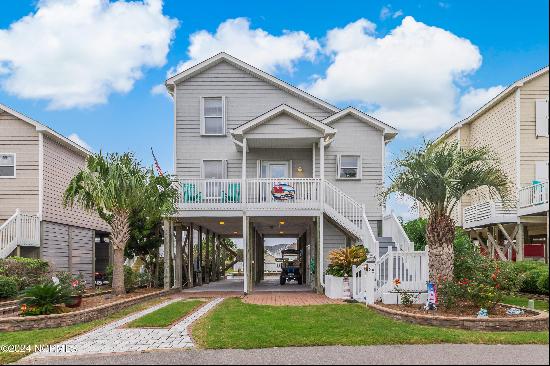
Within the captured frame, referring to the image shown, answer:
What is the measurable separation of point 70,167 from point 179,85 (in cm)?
771

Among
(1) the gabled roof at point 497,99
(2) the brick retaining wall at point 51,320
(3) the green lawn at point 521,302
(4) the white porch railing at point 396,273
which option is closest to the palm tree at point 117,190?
(2) the brick retaining wall at point 51,320

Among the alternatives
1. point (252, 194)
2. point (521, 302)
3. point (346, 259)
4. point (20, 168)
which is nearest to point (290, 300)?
point (346, 259)

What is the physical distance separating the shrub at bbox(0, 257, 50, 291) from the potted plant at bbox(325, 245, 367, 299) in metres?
8.76

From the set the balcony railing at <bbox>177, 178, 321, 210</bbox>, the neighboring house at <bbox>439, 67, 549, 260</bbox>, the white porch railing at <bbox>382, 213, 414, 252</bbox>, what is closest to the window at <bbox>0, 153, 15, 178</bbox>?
the balcony railing at <bbox>177, 178, 321, 210</bbox>

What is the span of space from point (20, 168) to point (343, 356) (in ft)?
64.8

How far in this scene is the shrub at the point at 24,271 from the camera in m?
18.4

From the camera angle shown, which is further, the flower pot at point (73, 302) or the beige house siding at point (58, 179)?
the beige house siding at point (58, 179)

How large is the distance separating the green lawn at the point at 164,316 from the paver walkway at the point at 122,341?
31 cm

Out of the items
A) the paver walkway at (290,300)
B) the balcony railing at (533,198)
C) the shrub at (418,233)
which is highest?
the balcony railing at (533,198)

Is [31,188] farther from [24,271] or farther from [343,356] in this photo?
[343,356]

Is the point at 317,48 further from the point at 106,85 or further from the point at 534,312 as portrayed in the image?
the point at 106,85

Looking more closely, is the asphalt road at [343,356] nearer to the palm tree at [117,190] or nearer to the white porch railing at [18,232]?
the palm tree at [117,190]

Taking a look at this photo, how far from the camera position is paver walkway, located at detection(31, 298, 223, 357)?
9766 mm

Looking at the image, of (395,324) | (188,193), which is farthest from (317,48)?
(395,324)
